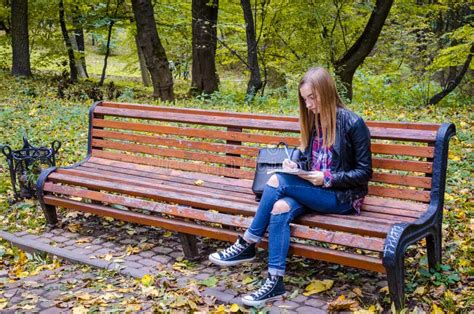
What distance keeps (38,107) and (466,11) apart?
11115 millimetres

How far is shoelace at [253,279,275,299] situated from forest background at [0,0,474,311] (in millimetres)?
950

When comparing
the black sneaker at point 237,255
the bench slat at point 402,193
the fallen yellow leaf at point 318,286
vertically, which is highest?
the bench slat at point 402,193

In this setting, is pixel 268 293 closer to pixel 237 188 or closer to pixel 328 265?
pixel 328 265

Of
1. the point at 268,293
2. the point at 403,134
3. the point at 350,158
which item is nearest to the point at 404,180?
the point at 403,134

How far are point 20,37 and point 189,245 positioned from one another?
1343cm

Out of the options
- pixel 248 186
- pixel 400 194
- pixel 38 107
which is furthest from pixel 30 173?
pixel 38 107

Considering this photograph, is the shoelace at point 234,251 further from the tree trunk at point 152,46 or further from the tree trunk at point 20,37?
the tree trunk at point 20,37

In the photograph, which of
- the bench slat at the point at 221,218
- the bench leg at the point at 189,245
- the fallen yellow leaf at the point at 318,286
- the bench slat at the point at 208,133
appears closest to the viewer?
the bench slat at the point at 221,218

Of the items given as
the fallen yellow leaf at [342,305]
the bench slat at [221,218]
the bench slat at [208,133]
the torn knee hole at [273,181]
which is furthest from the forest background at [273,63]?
the bench slat at [208,133]

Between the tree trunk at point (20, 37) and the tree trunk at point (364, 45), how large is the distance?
9325 millimetres

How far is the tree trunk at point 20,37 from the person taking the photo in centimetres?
1525

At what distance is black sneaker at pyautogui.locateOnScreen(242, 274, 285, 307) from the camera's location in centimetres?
340

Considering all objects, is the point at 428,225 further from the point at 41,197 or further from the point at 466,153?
the point at 41,197

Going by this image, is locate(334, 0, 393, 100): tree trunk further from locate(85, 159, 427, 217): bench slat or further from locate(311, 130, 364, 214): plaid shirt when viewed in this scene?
locate(311, 130, 364, 214): plaid shirt
